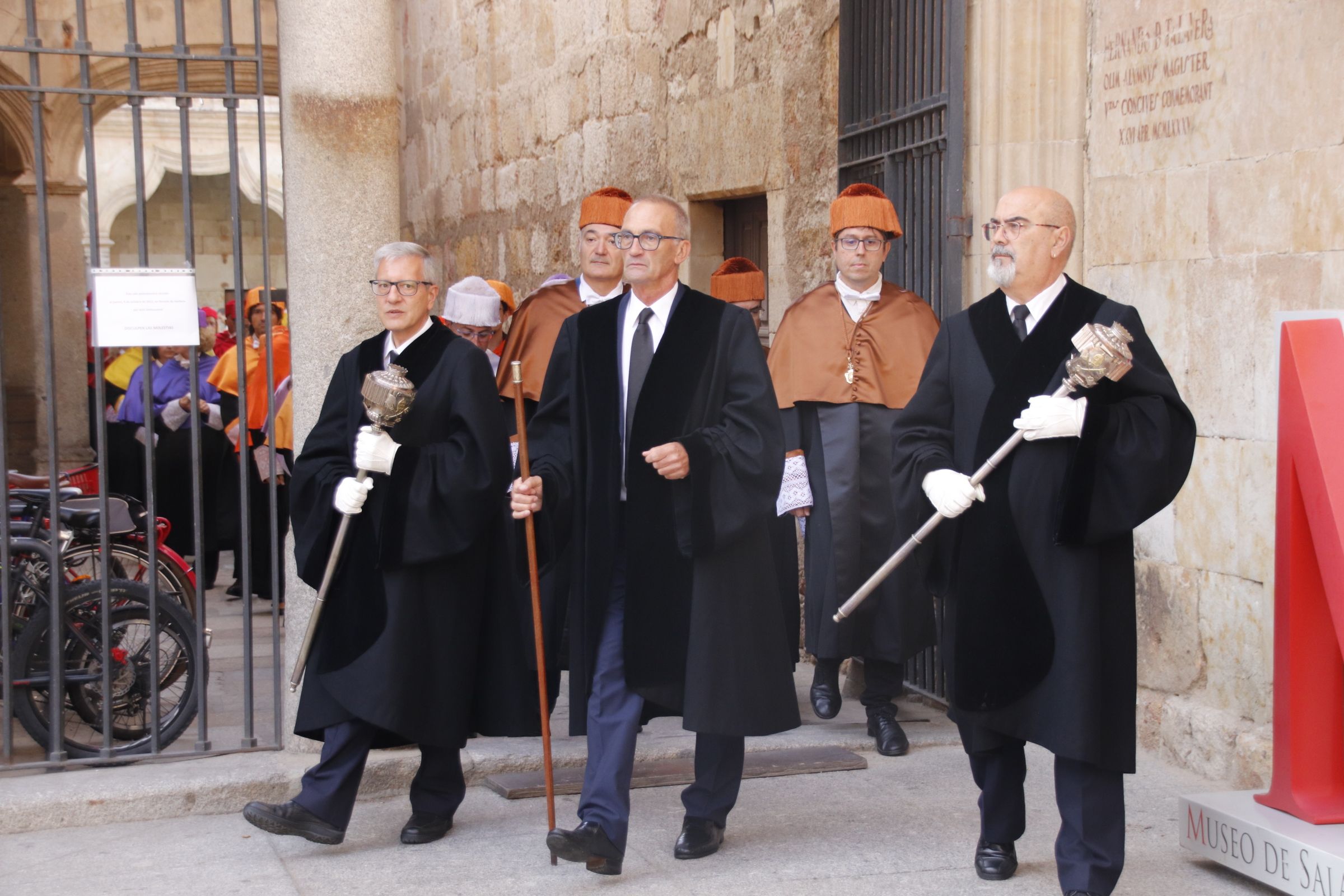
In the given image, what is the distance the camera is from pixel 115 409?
11.2m

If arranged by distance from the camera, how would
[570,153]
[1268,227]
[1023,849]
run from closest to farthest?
[1023,849] < [1268,227] < [570,153]

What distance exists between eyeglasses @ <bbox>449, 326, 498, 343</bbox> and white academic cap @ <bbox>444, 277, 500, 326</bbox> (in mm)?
31

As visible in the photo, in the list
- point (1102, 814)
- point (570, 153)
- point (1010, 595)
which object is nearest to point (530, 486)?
point (1010, 595)

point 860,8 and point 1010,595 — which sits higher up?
point 860,8

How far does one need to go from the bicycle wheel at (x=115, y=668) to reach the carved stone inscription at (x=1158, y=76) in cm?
375

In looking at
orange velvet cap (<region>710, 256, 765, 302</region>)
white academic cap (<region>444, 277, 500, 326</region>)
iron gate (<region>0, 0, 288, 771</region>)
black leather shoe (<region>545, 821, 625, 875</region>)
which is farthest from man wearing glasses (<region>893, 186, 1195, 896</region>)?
orange velvet cap (<region>710, 256, 765, 302</region>)

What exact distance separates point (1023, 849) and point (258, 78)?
3.34m

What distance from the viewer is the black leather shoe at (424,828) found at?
15.7ft

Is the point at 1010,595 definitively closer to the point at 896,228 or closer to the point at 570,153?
the point at 896,228

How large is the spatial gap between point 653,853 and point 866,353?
7.40 feet

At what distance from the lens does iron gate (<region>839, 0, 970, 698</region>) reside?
6.26 meters

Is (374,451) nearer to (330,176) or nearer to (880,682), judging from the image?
(330,176)

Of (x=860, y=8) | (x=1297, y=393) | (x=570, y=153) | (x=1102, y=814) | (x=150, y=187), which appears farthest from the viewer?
(x=150, y=187)

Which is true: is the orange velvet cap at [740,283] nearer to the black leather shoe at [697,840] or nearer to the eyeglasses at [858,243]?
the eyeglasses at [858,243]
